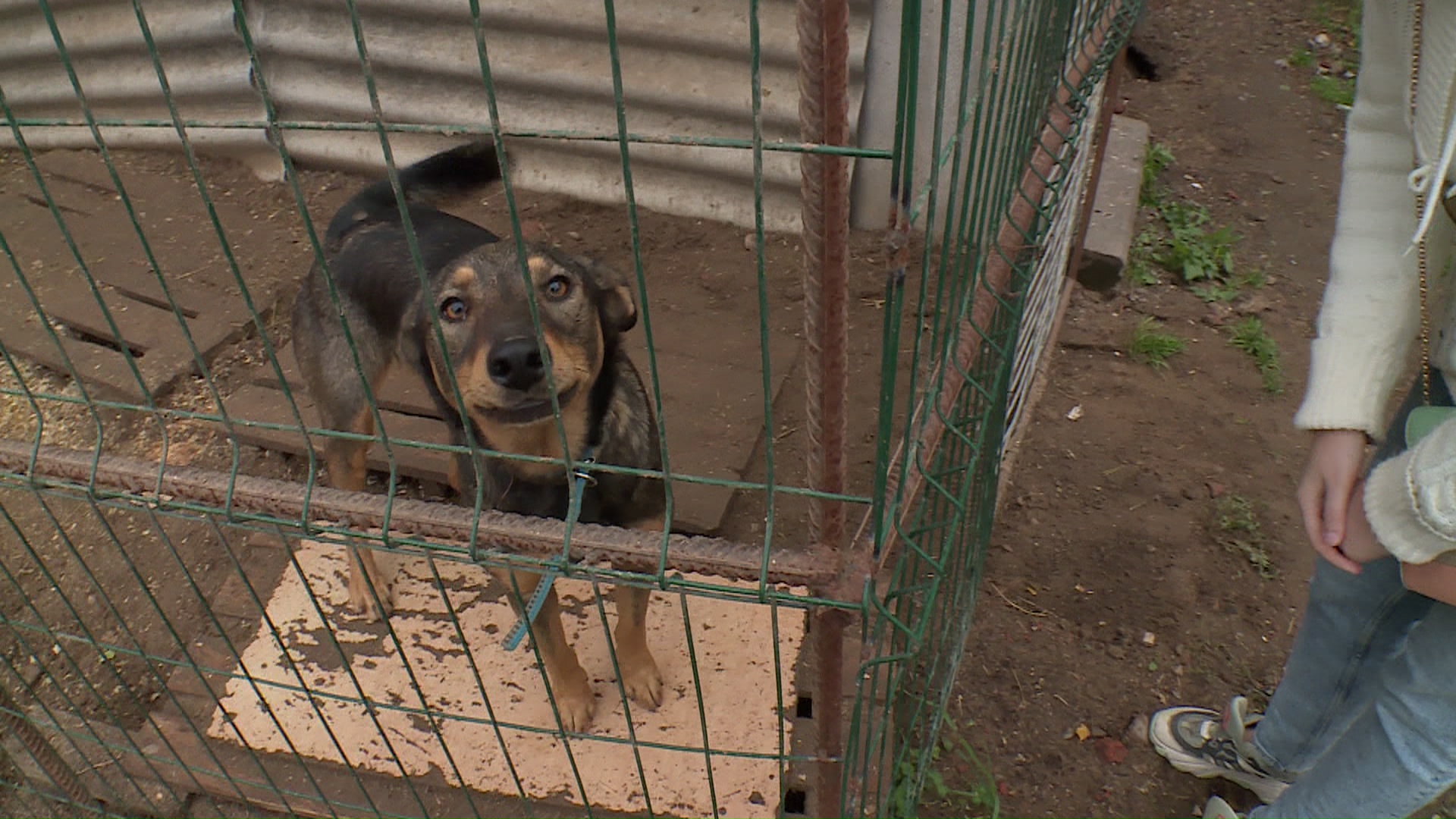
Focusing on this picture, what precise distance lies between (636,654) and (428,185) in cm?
164

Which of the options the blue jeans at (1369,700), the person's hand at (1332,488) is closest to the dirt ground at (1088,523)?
the blue jeans at (1369,700)

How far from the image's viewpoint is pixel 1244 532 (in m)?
3.15

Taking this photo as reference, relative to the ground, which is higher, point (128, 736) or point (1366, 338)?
point (1366, 338)

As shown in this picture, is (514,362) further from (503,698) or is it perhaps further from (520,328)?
(503,698)

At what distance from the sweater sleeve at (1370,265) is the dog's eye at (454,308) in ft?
5.73

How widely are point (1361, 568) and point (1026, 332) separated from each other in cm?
123

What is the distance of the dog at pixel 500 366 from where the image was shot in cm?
215

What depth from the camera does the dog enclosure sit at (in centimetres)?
141

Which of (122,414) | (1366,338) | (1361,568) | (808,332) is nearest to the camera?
(808,332)

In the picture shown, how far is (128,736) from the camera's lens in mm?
2352

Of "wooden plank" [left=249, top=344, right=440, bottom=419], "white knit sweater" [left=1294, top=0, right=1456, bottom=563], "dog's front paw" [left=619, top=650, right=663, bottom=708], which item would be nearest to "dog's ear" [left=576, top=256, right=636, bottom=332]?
"dog's front paw" [left=619, top=650, right=663, bottom=708]

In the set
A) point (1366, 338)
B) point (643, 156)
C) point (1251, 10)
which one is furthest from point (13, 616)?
point (1251, 10)

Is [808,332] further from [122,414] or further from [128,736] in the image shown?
[122,414]

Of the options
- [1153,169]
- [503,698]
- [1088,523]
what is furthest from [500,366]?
[1153,169]
